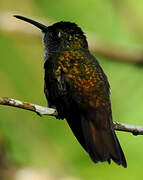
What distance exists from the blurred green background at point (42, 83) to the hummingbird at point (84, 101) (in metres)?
1.58

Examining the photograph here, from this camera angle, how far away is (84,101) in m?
4.64

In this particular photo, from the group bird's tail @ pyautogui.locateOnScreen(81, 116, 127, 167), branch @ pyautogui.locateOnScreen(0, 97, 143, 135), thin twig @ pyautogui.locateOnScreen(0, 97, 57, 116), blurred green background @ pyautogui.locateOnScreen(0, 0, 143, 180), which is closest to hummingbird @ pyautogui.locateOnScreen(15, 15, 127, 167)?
bird's tail @ pyautogui.locateOnScreen(81, 116, 127, 167)

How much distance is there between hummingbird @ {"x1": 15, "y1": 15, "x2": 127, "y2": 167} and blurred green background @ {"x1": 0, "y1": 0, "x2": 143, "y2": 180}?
5.17 ft

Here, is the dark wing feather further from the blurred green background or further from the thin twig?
the blurred green background

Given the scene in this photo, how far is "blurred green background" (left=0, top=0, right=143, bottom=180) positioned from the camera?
651 centimetres

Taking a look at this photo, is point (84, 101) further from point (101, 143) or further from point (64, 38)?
point (64, 38)

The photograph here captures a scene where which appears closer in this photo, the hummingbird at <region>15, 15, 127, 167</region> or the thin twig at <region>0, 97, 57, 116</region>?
the thin twig at <region>0, 97, 57, 116</region>

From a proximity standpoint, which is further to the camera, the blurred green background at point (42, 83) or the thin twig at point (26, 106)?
the blurred green background at point (42, 83)

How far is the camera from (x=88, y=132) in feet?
14.9

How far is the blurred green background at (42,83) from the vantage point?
6.51 m

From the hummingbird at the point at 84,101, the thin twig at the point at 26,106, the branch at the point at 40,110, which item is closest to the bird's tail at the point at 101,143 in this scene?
the hummingbird at the point at 84,101

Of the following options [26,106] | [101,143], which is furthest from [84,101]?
[26,106]

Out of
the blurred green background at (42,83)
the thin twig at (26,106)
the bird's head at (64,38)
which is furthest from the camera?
the blurred green background at (42,83)

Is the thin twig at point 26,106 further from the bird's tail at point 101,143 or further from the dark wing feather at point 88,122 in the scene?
the bird's tail at point 101,143
